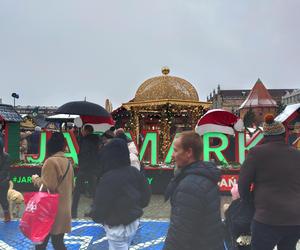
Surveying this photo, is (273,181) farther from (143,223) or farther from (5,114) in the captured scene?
(5,114)

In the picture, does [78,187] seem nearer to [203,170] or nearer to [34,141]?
[203,170]

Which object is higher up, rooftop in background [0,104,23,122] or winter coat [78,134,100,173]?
rooftop in background [0,104,23,122]

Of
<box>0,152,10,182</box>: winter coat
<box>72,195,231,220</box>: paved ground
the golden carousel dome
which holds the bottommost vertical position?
<box>72,195,231,220</box>: paved ground

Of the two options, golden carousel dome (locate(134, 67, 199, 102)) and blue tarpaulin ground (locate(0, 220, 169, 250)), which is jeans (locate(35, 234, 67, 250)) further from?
golden carousel dome (locate(134, 67, 199, 102))

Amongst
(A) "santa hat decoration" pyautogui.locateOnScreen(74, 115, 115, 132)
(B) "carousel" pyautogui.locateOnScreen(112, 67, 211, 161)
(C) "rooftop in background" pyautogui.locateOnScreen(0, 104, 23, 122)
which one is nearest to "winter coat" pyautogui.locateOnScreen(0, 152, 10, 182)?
(C) "rooftop in background" pyautogui.locateOnScreen(0, 104, 23, 122)

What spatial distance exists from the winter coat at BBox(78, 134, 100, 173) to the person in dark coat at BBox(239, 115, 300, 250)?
4.48 meters

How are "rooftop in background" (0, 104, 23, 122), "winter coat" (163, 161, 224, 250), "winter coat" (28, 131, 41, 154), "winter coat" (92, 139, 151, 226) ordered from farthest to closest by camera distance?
"winter coat" (28, 131, 41, 154)
"rooftop in background" (0, 104, 23, 122)
"winter coat" (92, 139, 151, 226)
"winter coat" (163, 161, 224, 250)

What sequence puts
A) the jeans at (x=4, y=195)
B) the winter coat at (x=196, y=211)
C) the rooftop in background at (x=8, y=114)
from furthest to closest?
the rooftop in background at (x=8, y=114), the jeans at (x=4, y=195), the winter coat at (x=196, y=211)

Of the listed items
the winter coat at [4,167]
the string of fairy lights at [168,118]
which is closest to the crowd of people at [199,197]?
the winter coat at [4,167]

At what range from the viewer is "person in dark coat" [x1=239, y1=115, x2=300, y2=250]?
312cm

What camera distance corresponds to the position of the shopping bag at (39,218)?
389 cm

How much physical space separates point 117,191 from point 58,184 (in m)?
1.08

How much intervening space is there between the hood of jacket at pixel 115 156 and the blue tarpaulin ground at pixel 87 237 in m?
2.41

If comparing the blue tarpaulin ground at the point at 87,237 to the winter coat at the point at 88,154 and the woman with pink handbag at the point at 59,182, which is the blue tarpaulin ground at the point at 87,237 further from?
the woman with pink handbag at the point at 59,182
